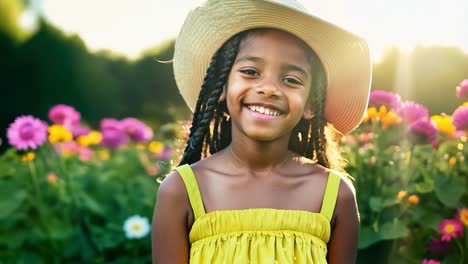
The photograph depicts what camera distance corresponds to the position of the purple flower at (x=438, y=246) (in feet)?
10.5

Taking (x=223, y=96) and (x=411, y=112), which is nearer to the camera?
(x=223, y=96)

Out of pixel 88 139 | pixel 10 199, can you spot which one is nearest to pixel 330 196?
pixel 10 199

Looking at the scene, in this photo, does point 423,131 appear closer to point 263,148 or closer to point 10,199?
point 263,148

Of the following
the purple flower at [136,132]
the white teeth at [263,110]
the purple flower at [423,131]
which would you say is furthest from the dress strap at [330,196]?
the purple flower at [136,132]

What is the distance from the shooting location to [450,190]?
3240 mm

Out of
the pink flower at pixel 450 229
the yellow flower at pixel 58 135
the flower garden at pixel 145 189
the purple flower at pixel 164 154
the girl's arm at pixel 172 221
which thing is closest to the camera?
the girl's arm at pixel 172 221

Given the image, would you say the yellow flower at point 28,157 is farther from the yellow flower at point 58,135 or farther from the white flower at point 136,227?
the white flower at point 136,227

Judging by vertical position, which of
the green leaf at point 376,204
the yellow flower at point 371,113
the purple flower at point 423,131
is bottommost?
the green leaf at point 376,204

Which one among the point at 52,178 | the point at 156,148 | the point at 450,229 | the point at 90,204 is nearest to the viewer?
the point at 450,229

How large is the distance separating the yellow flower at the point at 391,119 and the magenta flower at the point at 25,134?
173 centimetres

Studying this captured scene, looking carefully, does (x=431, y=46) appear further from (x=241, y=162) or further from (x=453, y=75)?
(x=241, y=162)

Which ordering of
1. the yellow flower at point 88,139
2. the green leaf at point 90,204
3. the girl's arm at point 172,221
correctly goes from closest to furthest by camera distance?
the girl's arm at point 172,221, the green leaf at point 90,204, the yellow flower at point 88,139

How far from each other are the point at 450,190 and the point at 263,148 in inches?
48.5

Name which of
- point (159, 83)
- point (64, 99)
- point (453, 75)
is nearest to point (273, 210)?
point (453, 75)
